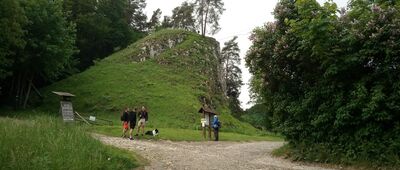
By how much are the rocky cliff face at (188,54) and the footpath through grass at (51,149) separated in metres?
38.8

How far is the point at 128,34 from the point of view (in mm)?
70062

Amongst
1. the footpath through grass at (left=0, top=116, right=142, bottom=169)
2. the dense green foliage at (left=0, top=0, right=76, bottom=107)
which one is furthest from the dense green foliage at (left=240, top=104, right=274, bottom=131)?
the dense green foliage at (left=0, top=0, right=76, bottom=107)

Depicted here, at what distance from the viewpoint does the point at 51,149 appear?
1014 centimetres

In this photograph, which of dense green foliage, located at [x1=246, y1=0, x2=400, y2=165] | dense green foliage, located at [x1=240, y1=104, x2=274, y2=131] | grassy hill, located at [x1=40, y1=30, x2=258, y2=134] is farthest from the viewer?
grassy hill, located at [x1=40, y1=30, x2=258, y2=134]

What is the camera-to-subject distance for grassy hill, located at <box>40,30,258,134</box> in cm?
4002

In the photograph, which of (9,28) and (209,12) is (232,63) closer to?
(209,12)

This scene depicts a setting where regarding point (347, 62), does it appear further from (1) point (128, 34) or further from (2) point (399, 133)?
(1) point (128, 34)

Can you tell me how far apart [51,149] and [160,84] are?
37.6m

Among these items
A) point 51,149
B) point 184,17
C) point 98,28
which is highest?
point 184,17

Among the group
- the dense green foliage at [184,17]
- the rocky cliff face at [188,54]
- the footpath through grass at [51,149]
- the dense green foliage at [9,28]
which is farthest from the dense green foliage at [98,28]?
the footpath through grass at [51,149]

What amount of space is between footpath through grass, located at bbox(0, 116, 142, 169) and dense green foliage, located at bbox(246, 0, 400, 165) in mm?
7229

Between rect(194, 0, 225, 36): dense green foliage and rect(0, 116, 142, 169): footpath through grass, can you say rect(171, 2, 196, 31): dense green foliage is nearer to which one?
rect(194, 0, 225, 36): dense green foliage

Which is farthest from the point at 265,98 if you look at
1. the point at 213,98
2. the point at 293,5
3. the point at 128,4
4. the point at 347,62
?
the point at 128,4

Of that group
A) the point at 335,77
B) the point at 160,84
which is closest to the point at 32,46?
the point at 160,84
